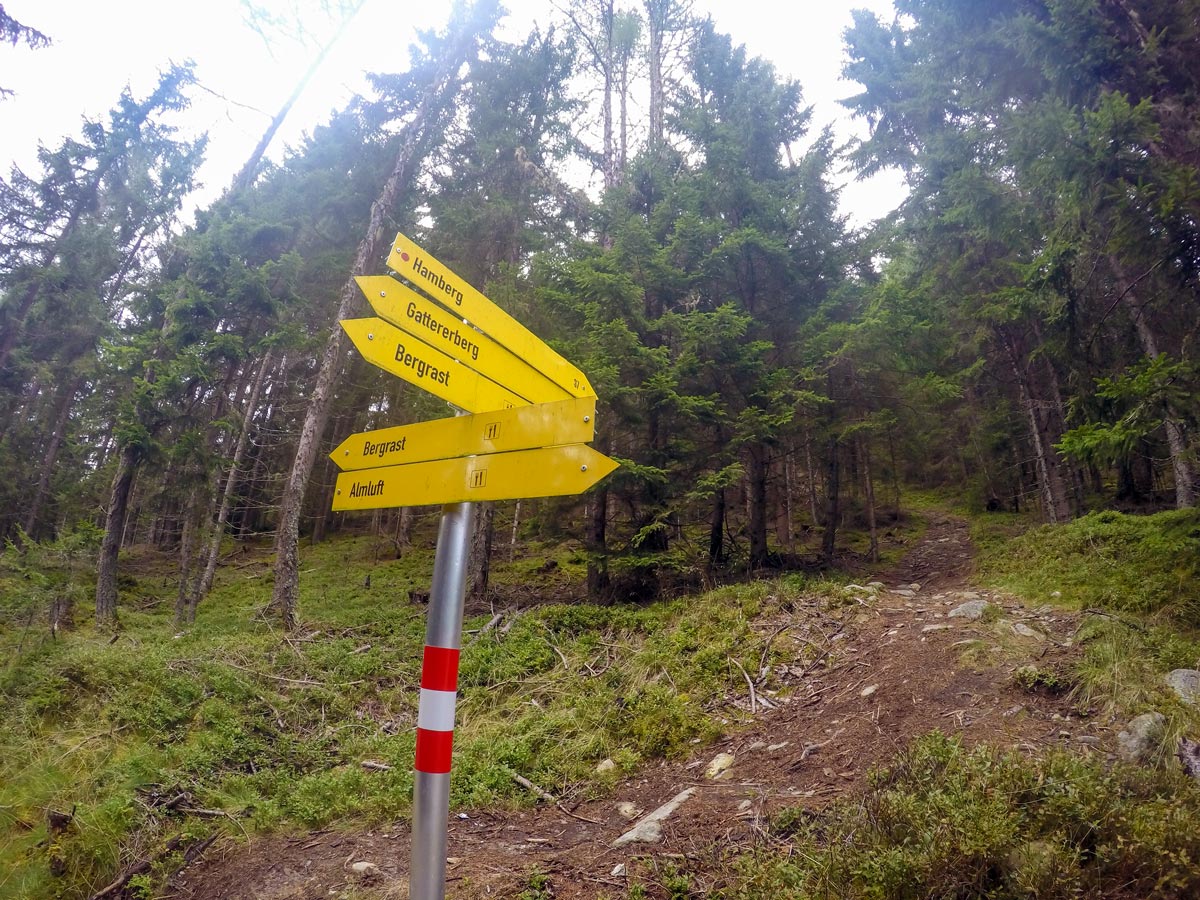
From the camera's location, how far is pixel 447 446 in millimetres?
2691

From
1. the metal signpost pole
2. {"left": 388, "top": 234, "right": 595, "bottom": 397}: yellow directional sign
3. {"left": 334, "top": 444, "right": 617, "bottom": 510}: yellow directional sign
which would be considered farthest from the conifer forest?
{"left": 388, "top": 234, "right": 595, "bottom": 397}: yellow directional sign

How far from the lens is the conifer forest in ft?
15.6

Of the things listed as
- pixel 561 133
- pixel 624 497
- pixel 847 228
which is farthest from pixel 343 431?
pixel 847 228

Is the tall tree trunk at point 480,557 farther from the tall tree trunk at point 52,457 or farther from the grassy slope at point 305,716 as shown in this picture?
the tall tree trunk at point 52,457

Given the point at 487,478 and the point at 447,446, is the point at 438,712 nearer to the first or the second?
the point at 487,478

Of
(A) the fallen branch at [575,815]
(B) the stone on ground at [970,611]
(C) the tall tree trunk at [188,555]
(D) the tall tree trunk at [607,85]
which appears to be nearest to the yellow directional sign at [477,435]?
(A) the fallen branch at [575,815]

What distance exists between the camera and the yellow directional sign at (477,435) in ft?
7.93

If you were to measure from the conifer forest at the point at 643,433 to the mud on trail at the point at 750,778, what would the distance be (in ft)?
0.26

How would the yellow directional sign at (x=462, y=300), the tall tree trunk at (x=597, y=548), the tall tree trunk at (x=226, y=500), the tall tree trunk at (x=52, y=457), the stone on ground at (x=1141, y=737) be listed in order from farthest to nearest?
the tall tree trunk at (x=52, y=457) → the tall tree trunk at (x=226, y=500) → the tall tree trunk at (x=597, y=548) → the stone on ground at (x=1141, y=737) → the yellow directional sign at (x=462, y=300)

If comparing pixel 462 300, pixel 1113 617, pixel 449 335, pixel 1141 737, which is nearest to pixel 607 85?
pixel 1113 617

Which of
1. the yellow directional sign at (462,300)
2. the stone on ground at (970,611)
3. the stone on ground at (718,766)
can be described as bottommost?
the stone on ground at (718,766)

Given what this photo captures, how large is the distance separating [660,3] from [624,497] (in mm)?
20069

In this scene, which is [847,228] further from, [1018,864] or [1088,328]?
[1018,864]

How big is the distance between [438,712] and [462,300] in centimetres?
173
